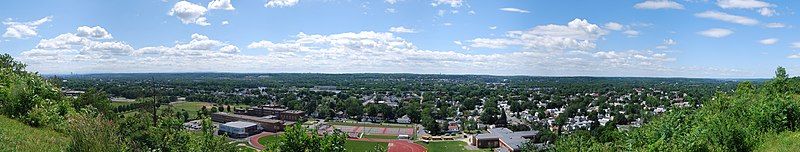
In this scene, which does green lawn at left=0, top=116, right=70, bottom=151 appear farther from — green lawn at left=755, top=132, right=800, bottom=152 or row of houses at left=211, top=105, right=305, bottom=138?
row of houses at left=211, top=105, right=305, bottom=138

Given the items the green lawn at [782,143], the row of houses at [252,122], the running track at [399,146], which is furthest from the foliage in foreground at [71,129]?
the running track at [399,146]

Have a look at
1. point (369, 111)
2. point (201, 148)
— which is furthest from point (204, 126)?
point (369, 111)

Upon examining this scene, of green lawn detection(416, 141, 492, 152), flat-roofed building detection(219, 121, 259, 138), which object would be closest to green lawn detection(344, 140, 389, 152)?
green lawn detection(416, 141, 492, 152)

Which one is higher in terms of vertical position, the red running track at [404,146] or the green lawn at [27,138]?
the green lawn at [27,138]

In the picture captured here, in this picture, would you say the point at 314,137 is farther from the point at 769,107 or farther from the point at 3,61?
the point at 3,61

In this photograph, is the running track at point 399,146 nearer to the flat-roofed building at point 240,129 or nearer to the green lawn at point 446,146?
the green lawn at point 446,146
